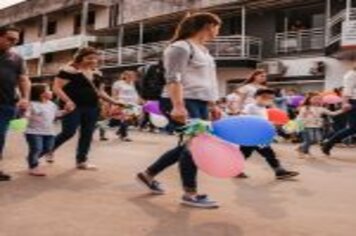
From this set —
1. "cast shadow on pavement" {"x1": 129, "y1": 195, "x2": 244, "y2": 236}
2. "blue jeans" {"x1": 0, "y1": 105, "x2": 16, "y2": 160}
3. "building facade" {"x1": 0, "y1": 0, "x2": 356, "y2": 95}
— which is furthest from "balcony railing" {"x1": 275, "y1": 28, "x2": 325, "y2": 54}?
"cast shadow on pavement" {"x1": 129, "y1": 195, "x2": 244, "y2": 236}

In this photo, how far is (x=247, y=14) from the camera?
30.2m

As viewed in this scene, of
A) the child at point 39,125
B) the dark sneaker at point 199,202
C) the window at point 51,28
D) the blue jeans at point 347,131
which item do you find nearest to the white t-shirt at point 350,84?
the blue jeans at point 347,131

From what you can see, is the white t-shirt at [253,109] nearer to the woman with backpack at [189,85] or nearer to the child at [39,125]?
the child at [39,125]

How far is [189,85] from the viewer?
5945mm

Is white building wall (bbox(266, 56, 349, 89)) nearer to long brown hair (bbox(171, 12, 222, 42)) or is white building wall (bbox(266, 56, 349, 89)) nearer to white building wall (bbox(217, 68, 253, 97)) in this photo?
white building wall (bbox(217, 68, 253, 97))

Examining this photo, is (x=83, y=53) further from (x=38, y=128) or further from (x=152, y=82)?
(x=152, y=82)

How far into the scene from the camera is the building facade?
2614cm

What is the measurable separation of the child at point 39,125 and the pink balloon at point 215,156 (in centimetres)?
255

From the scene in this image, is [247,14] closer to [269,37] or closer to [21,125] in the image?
[269,37]

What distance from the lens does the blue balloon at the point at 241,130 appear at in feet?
18.9

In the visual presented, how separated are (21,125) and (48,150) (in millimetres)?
502

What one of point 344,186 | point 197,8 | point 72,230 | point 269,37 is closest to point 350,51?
point 269,37

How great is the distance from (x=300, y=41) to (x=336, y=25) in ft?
6.03

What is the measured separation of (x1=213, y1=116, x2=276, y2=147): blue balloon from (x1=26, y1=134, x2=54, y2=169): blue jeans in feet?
8.68
